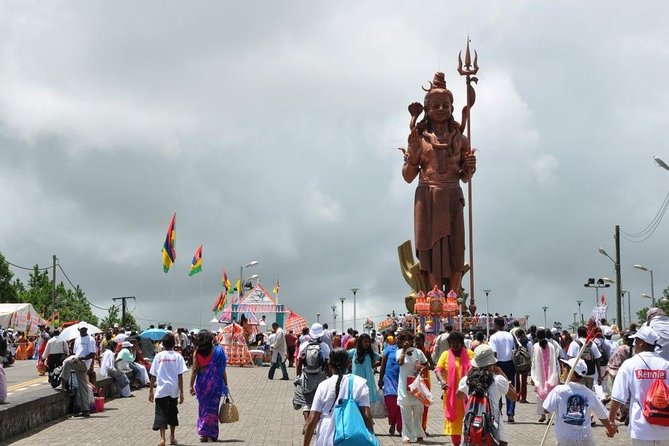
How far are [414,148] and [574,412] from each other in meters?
30.1

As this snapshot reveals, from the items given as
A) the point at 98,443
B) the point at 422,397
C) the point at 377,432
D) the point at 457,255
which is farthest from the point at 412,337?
the point at 457,255

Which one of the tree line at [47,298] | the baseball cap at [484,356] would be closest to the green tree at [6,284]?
the tree line at [47,298]

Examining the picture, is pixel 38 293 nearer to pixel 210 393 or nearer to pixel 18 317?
pixel 18 317

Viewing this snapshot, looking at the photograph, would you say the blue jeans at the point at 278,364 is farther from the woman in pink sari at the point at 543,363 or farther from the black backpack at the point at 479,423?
the black backpack at the point at 479,423

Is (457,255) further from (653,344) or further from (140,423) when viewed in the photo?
(653,344)

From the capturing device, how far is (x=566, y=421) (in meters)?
8.94

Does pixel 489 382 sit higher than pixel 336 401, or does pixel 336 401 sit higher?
pixel 489 382

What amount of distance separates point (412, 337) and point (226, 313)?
Result: 29.6m

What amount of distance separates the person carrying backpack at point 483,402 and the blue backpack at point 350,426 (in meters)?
1.60

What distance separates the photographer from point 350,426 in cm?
777

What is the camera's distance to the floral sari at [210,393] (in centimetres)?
1375

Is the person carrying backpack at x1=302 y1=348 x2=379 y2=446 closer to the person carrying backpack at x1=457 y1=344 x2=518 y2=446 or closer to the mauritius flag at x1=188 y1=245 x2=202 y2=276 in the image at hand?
the person carrying backpack at x1=457 y1=344 x2=518 y2=446

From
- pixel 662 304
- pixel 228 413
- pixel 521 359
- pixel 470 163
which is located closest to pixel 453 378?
pixel 228 413

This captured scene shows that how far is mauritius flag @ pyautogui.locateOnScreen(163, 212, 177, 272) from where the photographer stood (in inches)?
1485
